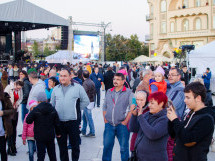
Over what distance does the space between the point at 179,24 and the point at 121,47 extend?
572 inches

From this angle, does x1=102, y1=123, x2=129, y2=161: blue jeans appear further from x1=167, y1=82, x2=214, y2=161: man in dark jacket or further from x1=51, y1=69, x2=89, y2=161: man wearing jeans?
x1=167, y1=82, x2=214, y2=161: man in dark jacket

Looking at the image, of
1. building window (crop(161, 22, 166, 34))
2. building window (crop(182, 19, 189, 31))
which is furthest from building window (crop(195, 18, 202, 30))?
building window (crop(161, 22, 166, 34))

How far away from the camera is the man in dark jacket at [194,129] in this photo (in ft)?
8.98

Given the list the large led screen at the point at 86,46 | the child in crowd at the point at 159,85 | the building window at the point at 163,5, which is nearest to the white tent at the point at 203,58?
the child in crowd at the point at 159,85

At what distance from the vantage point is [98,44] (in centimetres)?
A: 3722

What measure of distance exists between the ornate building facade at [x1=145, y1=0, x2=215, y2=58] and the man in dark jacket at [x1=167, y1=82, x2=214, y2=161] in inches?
1631

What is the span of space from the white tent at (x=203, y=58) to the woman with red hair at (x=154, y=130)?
13062 millimetres

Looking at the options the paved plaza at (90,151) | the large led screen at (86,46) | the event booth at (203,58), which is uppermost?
the large led screen at (86,46)

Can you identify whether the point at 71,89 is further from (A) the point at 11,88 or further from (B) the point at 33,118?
(A) the point at 11,88

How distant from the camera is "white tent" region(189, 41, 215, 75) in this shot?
15.4 meters

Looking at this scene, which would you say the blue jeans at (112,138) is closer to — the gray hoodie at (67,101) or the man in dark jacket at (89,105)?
the gray hoodie at (67,101)

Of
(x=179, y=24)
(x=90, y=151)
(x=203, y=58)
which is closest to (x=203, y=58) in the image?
(x=203, y=58)

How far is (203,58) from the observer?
611 inches

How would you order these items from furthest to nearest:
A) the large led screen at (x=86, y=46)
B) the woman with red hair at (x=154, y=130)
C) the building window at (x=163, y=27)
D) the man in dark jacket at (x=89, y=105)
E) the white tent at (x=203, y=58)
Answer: the building window at (x=163, y=27) < the large led screen at (x=86, y=46) < the white tent at (x=203, y=58) < the man in dark jacket at (x=89, y=105) < the woman with red hair at (x=154, y=130)
